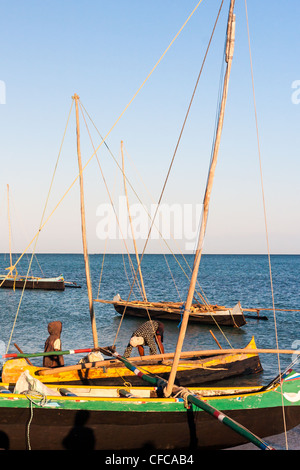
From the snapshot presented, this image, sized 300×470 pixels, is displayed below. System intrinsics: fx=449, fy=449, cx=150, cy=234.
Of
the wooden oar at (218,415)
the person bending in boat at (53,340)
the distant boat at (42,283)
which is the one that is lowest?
the distant boat at (42,283)

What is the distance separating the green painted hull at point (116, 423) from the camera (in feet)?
28.3

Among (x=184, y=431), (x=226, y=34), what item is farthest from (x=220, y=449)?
(x=226, y=34)

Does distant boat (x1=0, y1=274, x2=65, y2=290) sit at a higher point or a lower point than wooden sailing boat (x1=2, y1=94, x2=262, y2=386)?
lower

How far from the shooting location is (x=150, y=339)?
45.0 feet

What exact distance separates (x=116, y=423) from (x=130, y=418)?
0.95 ft

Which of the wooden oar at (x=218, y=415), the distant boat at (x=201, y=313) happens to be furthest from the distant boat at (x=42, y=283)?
the wooden oar at (x=218, y=415)

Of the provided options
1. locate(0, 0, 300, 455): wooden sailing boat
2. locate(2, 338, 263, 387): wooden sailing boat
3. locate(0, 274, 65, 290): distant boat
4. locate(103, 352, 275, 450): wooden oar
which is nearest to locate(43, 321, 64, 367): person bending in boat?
locate(2, 338, 263, 387): wooden sailing boat

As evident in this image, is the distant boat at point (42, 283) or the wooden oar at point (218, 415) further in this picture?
the distant boat at point (42, 283)

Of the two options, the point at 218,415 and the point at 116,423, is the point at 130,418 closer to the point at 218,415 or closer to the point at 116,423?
the point at 116,423

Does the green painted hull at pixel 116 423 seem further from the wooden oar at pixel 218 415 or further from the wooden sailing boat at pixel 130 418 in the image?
the wooden oar at pixel 218 415

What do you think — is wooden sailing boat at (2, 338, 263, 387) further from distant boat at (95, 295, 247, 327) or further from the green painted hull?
distant boat at (95, 295, 247, 327)

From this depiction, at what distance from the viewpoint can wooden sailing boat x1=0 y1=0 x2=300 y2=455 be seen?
8633mm
